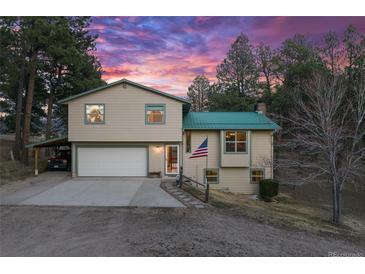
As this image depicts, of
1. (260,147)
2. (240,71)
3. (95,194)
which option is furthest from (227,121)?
(240,71)

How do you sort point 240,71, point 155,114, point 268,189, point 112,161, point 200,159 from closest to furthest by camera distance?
point 155,114 < point 268,189 < point 112,161 < point 200,159 < point 240,71

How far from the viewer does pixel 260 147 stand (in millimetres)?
16703

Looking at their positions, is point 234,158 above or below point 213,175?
above

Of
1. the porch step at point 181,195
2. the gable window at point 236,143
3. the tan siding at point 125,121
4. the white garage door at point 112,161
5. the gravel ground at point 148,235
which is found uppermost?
the tan siding at point 125,121

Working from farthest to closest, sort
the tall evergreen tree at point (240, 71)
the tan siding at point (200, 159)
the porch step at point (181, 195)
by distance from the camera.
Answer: the tall evergreen tree at point (240, 71)
the tan siding at point (200, 159)
the porch step at point (181, 195)

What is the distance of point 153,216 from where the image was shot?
8.38 metres

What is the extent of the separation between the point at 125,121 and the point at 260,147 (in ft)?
31.1

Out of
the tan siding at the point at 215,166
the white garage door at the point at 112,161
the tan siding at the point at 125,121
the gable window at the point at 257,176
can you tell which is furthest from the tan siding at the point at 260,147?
the white garage door at the point at 112,161

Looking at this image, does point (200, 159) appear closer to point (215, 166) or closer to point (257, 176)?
point (215, 166)

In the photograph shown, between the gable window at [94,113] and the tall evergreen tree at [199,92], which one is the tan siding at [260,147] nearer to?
the gable window at [94,113]

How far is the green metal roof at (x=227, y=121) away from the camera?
16.3m

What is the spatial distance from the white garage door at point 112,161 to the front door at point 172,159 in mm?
1484

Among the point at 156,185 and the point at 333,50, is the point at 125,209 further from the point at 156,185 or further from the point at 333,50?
the point at 333,50
